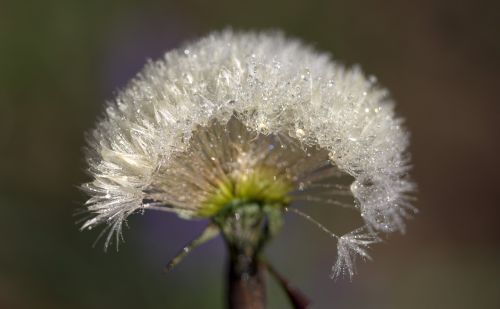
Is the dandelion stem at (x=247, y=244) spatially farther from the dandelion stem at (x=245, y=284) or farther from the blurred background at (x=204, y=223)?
the blurred background at (x=204, y=223)

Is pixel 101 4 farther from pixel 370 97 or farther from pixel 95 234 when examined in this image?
pixel 370 97

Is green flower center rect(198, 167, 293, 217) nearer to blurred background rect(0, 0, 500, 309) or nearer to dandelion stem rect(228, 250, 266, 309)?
dandelion stem rect(228, 250, 266, 309)

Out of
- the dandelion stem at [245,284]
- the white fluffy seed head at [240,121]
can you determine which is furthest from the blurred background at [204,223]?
the dandelion stem at [245,284]

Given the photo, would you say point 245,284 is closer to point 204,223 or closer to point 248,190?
point 248,190

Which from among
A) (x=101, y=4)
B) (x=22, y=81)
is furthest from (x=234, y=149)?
(x=101, y=4)

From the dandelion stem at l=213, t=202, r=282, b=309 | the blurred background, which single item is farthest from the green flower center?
the blurred background

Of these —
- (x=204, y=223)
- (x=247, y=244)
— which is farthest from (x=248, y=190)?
(x=204, y=223)
